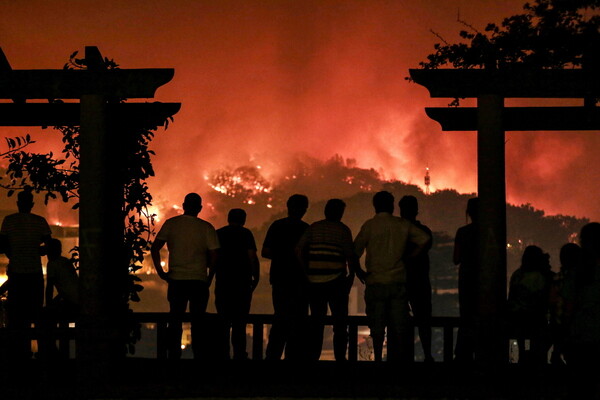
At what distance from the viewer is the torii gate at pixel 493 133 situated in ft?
31.4

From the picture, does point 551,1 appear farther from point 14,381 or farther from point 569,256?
point 14,381

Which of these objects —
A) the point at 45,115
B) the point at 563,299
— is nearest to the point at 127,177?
the point at 45,115

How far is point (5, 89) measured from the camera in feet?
33.6

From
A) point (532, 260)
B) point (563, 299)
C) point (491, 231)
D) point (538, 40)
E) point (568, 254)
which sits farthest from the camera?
point (538, 40)

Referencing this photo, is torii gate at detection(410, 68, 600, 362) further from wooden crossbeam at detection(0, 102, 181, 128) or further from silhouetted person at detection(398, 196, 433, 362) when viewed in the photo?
wooden crossbeam at detection(0, 102, 181, 128)

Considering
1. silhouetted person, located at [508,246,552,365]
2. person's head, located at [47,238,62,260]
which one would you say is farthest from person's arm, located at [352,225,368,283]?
person's head, located at [47,238,62,260]

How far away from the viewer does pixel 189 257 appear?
10.5 m

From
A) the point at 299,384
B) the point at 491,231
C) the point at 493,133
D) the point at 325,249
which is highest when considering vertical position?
the point at 493,133

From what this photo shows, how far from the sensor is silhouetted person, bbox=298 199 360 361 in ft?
33.8

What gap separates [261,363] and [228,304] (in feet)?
2.43

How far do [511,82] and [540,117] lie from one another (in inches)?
47.6

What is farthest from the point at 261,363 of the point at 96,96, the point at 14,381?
the point at 96,96

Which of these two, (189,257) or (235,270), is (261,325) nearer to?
(235,270)

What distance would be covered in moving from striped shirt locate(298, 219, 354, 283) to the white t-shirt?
1006mm
